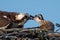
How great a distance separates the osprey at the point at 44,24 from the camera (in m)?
5.94

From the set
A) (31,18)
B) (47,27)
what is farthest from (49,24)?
(31,18)

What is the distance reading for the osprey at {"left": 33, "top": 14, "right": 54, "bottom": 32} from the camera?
19.5 feet

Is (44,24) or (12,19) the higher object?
(12,19)

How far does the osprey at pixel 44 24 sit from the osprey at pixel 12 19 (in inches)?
10.1

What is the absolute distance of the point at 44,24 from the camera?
6117 mm

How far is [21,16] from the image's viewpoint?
653 cm

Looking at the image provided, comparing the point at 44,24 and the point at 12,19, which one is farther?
the point at 12,19

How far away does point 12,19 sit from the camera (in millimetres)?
6531

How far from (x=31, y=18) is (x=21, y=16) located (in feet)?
0.89

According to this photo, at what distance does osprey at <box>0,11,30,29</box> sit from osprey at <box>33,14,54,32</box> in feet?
0.84

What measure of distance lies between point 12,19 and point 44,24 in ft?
2.93

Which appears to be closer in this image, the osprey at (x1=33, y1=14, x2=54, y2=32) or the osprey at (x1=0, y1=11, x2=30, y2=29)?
the osprey at (x1=33, y1=14, x2=54, y2=32)

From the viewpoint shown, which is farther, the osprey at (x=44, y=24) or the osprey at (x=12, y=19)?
the osprey at (x=12, y=19)

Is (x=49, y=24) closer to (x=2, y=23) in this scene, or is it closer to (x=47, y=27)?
(x=47, y=27)
